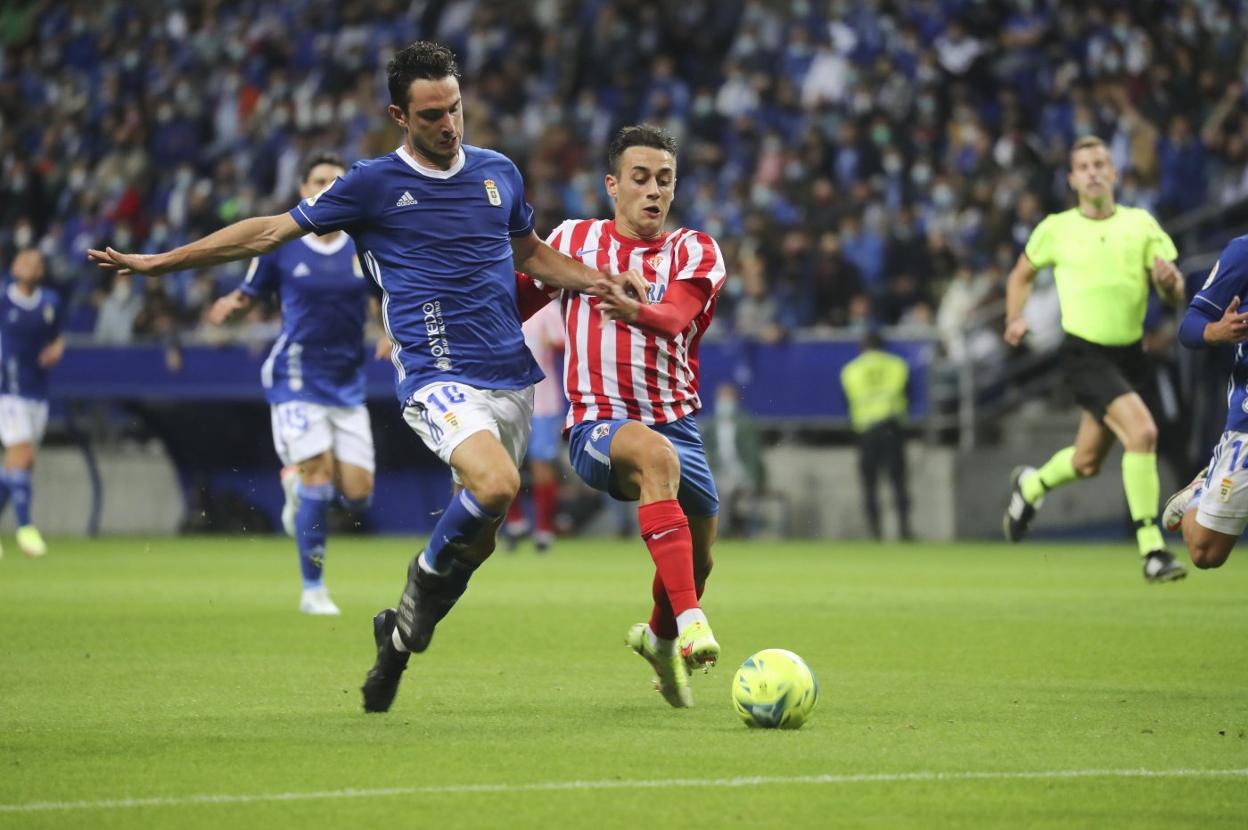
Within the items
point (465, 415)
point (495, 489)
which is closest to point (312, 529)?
point (465, 415)

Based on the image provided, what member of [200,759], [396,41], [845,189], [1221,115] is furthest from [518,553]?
[200,759]

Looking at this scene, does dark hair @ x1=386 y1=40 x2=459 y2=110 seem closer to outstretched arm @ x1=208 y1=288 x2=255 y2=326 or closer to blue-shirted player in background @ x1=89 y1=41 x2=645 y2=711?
blue-shirted player in background @ x1=89 y1=41 x2=645 y2=711

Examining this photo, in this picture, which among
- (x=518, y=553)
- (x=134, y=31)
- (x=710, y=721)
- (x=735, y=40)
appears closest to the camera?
(x=710, y=721)

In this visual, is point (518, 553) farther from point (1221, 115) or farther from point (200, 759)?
point (200, 759)

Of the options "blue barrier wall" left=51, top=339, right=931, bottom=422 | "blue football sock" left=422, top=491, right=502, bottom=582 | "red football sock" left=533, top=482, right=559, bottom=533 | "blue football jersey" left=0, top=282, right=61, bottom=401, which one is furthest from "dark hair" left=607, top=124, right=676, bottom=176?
"blue barrier wall" left=51, top=339, right=931, bottom=422

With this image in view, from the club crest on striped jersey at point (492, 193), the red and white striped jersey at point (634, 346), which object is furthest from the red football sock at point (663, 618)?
the club crest on striped jersey at point (492, 193)

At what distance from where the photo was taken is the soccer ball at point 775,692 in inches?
268

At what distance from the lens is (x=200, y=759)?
6203mm

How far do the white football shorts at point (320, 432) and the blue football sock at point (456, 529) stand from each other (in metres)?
5.01

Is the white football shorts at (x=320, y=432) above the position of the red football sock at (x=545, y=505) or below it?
above

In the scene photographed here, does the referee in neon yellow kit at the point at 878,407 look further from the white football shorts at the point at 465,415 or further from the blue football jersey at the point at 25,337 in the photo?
the white football shorts at the point at 465,415

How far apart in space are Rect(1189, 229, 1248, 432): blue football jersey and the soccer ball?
276 cm

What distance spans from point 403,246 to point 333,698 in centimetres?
179

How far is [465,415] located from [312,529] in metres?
4.90
